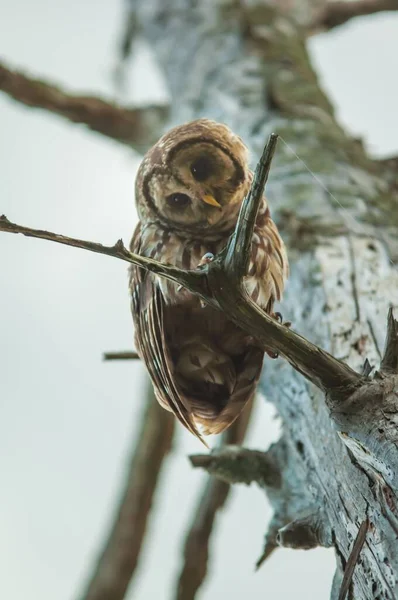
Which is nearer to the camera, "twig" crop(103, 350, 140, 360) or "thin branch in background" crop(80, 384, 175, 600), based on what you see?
"twig" crop(103, 350, 140, 360)

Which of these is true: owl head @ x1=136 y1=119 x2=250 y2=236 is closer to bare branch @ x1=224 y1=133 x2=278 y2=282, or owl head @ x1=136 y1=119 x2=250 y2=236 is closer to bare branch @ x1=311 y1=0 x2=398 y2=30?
bare branch @ x1=224 y1=133 x2=278 y2=282

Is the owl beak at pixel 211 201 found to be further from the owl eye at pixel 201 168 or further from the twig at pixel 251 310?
the twig at pixel 251 310

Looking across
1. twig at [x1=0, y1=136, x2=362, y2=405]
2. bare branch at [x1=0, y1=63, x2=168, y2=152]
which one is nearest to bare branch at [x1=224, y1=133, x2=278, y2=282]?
twig at [x1=0, y1=136, x2=362, y2=405]

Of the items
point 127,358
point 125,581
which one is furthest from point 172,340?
point 125,581

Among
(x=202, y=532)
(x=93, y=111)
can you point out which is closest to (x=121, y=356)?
(x=202, y=532)

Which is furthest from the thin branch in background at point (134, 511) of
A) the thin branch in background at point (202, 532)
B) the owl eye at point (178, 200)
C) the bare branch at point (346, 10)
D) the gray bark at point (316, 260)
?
the bare branch at point (346, 10)

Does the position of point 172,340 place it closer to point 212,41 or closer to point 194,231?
point 194,231
